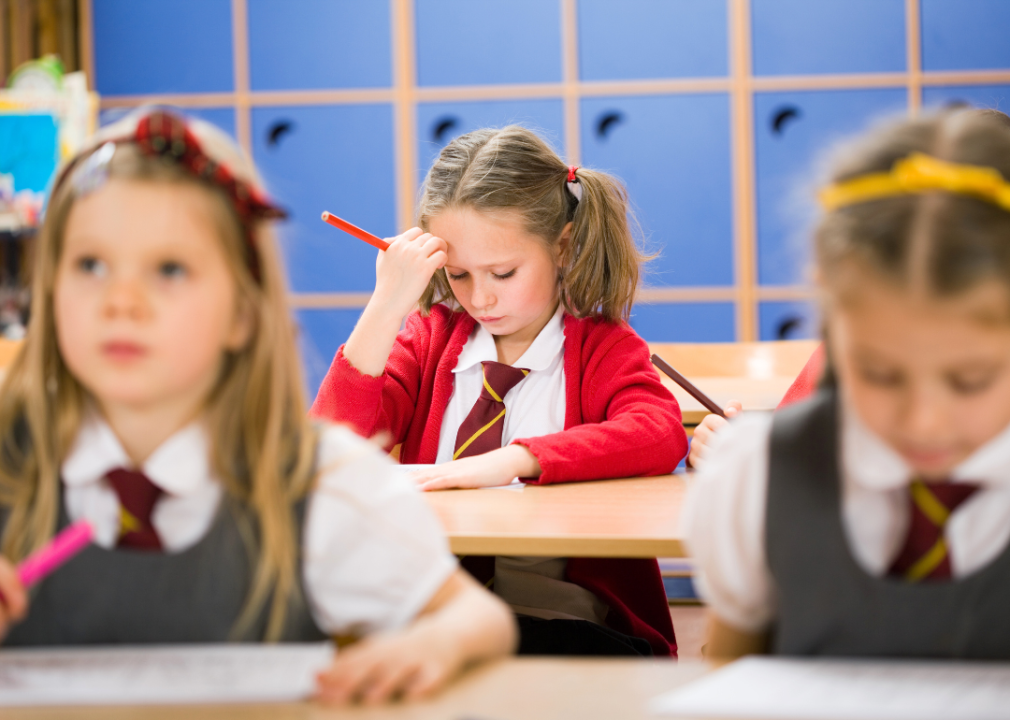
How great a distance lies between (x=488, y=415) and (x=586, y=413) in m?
Result: 0.15

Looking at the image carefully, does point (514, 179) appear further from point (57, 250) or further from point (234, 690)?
point (234, 690)

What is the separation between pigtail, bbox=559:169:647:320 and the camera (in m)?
1.57

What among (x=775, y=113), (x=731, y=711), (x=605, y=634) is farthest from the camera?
(x=775, y=113)

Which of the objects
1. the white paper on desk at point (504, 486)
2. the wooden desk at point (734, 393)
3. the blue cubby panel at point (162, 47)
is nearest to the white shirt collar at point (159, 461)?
the white paper on desk at point (504, 486)

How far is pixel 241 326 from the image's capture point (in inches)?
31.3

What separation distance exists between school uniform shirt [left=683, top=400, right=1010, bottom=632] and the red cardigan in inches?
23.4

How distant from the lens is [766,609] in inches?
28.5

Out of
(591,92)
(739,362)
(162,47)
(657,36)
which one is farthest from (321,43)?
(739,362)

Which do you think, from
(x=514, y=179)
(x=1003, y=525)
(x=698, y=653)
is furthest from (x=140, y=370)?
(x=698, y=653)

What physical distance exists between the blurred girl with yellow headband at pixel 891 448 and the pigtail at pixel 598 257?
85cm

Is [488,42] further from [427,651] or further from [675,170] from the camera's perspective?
[427,651]

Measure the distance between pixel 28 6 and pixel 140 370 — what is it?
3.55 metres

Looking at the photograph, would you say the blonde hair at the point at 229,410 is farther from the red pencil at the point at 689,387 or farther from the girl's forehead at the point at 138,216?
the red pencil at the point at 689,387

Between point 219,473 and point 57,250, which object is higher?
point 57,250
